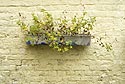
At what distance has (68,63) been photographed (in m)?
2.30

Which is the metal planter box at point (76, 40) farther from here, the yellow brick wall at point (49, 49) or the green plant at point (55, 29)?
the yellow brick wall at point (49, 49)

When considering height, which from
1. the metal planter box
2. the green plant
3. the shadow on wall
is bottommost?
the shadow on wall

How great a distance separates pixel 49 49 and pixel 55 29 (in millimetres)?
235

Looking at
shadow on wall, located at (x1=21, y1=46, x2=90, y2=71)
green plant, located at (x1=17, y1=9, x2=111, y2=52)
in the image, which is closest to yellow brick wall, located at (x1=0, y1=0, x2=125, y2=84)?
shadow on wall, located at (x1=21, y1=46, x2=90, y2=71)

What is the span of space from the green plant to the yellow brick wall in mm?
104

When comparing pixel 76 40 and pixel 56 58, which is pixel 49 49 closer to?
pixel 56 58

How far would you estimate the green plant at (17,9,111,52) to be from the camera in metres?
2.12

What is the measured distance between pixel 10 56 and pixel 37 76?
1.24 ft

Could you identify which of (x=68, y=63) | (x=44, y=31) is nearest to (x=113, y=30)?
(x=68, y=63)

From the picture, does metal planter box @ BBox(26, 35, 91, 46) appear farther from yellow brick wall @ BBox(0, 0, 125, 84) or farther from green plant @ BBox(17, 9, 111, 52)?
yellow brick wall @ BBox(0, 0, 125, 84)

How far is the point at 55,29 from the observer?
7.38ft

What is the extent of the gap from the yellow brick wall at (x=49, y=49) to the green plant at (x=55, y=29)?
104 mm

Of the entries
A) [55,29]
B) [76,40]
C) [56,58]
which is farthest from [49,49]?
[76,40]

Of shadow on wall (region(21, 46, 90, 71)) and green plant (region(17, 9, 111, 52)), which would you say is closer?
green plant (region(17, 9, 111, 52))
